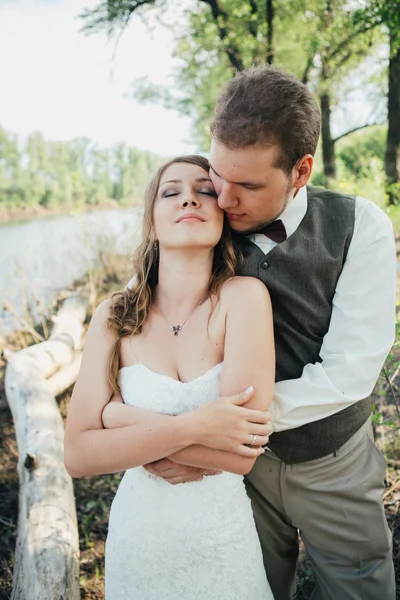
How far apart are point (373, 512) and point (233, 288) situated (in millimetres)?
1014

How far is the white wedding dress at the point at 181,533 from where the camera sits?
5.52 ft

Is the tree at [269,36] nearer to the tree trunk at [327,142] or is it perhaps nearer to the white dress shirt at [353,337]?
the tree trunk at [327,142]

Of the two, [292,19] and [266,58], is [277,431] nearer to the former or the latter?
[266,58]

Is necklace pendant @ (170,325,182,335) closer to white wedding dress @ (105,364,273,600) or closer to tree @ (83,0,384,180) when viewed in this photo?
white wedding dress @ (105,364,273,600)

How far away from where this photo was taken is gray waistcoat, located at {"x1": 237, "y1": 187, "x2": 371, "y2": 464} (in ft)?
5.75

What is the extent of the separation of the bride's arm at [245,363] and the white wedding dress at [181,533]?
102 millimetres

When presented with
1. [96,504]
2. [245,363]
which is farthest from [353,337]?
[96,504]

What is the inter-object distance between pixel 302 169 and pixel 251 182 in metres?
0.24

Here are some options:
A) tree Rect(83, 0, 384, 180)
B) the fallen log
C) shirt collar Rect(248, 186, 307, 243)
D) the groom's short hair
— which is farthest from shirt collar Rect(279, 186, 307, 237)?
tree Rect(83, 0, 384, 180)

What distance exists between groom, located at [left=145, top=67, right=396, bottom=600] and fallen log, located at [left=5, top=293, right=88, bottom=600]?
0.99 m

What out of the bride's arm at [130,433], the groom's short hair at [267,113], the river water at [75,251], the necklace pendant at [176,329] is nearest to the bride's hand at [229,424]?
the bride's arm at [130,433]

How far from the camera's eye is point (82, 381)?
1726mm

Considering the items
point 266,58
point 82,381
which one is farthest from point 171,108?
point 82,381

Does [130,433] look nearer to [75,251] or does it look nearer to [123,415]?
[123,415]
